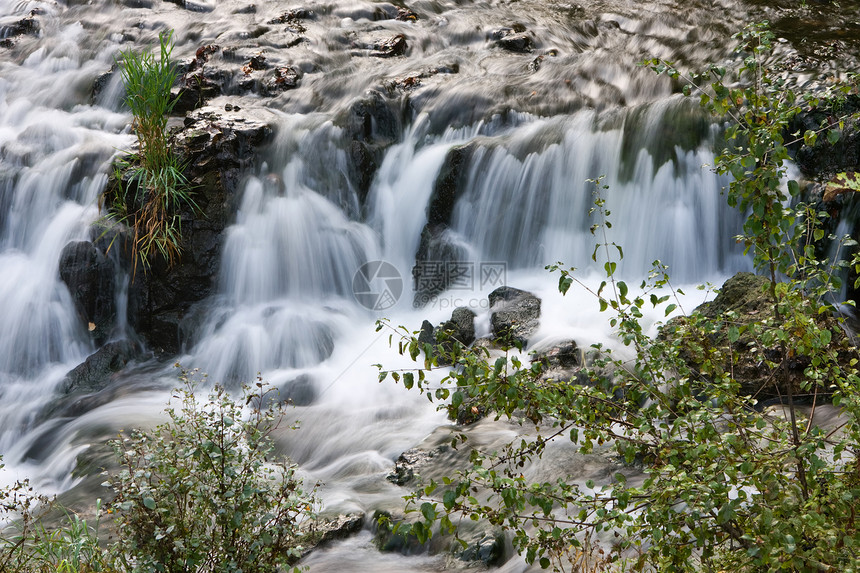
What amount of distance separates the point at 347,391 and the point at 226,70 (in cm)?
532

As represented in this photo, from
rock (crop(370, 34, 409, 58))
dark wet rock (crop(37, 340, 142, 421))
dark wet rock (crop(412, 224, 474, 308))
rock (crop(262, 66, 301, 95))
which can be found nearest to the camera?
dark wet rock (crop(37, 340, 142, 421))

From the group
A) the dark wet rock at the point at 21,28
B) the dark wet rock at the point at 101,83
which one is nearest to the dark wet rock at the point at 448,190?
the dark wet rock at the point at 101,83

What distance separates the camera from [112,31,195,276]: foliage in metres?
7.36

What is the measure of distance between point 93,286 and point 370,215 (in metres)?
2.99

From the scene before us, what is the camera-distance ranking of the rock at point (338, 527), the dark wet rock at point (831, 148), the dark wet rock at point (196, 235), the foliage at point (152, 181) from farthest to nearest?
the dark wet rock at point (196, 235) → the foliage at point (152, 181) → the dark wet rock at point (831, 148) → the rock at point (338, 527)

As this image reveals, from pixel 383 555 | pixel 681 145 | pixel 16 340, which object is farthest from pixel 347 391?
pixel 681 145

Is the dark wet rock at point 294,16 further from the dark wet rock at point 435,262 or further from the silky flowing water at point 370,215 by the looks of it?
the dark wet rock at point 435,262

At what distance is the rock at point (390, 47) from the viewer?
34.2ft

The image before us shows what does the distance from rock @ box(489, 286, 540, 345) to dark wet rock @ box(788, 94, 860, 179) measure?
2798 mm

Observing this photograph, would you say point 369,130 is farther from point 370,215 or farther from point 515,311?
point 515,311

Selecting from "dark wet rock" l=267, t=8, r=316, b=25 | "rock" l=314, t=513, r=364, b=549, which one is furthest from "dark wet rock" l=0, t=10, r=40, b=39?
"rock" l=314, t=513, r=364, b=549

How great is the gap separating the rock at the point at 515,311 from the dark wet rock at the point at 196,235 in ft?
9.86

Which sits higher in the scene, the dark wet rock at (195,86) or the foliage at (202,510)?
the dark wet rock at (195,86)

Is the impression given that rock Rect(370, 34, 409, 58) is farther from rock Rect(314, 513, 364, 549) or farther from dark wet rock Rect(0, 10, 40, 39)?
rock Rect(314, 513, 364, 549)
